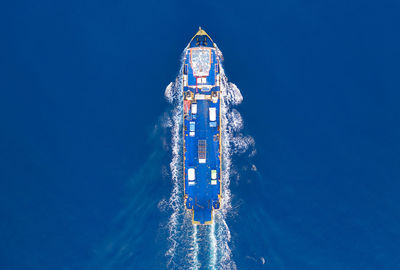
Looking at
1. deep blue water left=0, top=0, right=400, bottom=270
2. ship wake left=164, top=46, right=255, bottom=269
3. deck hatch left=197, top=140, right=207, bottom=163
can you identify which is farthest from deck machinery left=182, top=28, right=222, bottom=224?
deep blue water left=0, top=0, right=400, bottom=270

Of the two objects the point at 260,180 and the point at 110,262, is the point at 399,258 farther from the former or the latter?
the point at 110,262

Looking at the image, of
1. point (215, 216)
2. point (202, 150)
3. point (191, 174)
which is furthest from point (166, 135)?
point (215, 216)

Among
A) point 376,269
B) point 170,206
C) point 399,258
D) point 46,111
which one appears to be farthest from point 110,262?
point 399,258

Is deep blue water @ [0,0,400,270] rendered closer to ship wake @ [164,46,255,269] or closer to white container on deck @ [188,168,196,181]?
ship wake @ [164,46,255,269]

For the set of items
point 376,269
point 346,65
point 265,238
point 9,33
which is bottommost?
point 376,269

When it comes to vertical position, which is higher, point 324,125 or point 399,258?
point 324,125

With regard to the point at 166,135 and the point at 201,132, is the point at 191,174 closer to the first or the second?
the point at 201,132

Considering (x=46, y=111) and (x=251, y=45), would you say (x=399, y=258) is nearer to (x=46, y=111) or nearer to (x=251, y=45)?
(x=251, y=45)

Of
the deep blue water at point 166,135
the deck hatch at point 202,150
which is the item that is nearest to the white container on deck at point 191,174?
the deck hatch at point 202,150
